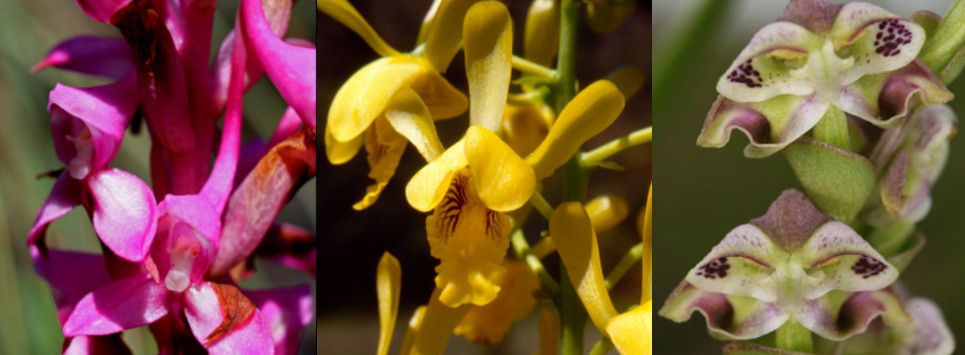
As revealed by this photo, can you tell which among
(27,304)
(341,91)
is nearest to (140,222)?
(341,91)

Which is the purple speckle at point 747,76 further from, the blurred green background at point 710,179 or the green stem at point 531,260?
the green stem at point 531,260

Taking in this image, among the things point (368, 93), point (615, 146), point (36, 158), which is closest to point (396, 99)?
point (368, 93)

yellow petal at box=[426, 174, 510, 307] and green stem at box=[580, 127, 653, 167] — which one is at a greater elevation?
green stem at box=[580, 127, 653, 167]

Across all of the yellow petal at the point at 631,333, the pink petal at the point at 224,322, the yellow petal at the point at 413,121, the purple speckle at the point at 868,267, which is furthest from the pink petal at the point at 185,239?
the purple speckle at the point at 868,267

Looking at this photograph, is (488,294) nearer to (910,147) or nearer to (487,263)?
(487,263)

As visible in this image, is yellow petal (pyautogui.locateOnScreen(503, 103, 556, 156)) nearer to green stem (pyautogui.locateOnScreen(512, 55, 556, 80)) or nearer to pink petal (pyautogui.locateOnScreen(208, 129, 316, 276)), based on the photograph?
green stem (pyautogui.locateOnScreen(512, 55, 556, 80))

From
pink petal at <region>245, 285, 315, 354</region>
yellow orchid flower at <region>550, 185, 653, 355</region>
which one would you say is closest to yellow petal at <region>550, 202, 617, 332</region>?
yellow orchid flower at <region>550, 185, 653, 355</region>
